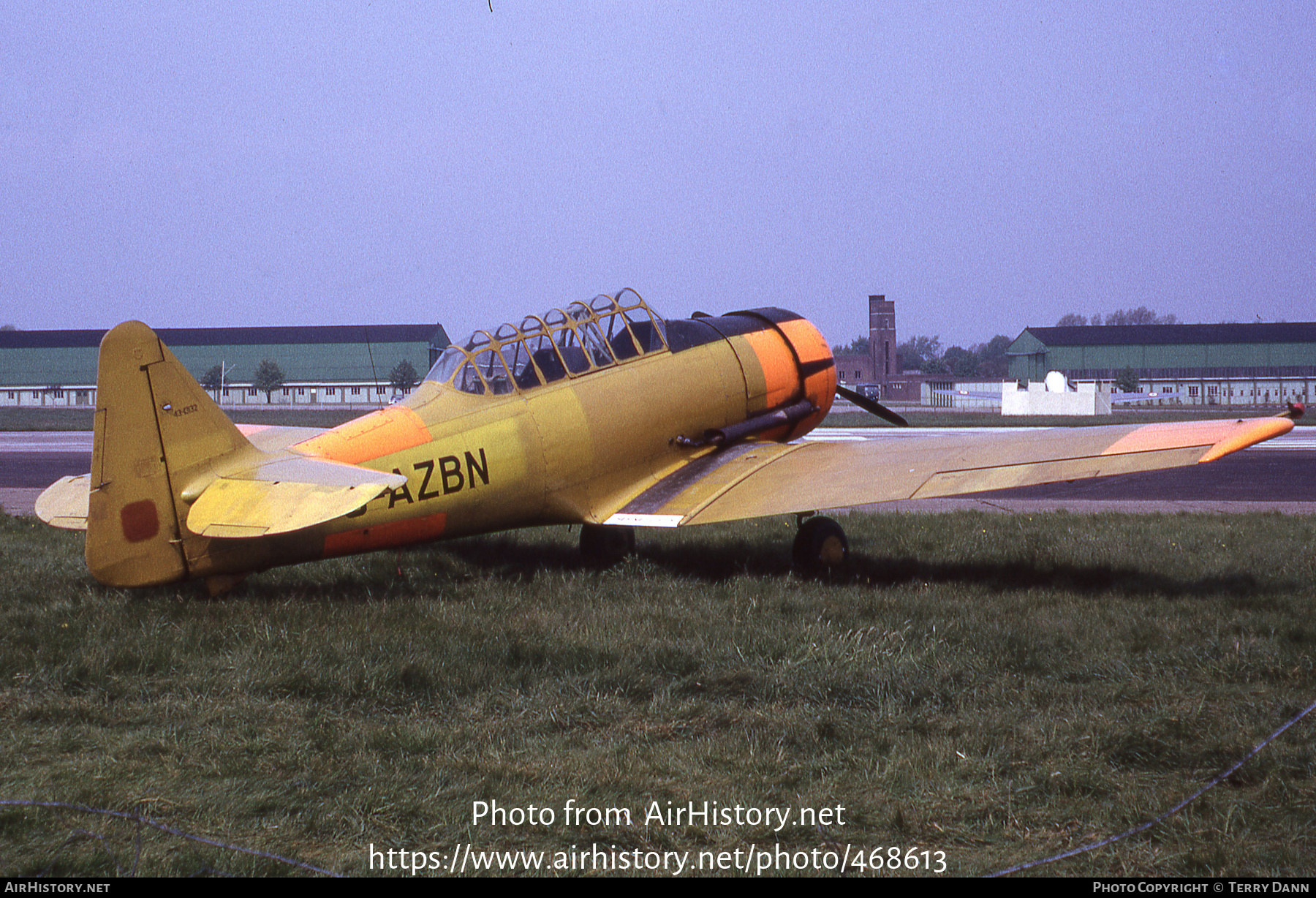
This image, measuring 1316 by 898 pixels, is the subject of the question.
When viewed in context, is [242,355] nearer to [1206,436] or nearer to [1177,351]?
[1206,436]

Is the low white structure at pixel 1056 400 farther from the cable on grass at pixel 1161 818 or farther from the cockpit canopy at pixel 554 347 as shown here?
the cable on grass at pixel 1161 818

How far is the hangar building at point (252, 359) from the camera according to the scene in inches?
2467

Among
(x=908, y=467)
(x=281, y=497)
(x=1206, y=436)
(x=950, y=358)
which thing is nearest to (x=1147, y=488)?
(x=908, y=467)

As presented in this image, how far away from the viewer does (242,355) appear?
64.8 meters

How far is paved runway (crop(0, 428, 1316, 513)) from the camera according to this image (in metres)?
14.9

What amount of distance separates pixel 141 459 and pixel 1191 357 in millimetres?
91504

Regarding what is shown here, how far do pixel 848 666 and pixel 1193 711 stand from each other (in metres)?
1.76

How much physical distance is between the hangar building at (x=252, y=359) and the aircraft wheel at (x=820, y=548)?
5407 centimetres

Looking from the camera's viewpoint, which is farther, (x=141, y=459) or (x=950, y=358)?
(x=950, y=358)

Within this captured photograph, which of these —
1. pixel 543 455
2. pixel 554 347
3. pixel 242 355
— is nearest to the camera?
pixel 543 455

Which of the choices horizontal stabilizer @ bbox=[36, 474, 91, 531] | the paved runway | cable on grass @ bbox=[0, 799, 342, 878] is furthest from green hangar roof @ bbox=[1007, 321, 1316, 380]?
cable on grass @ bbox=[0, 799, 342, 878]

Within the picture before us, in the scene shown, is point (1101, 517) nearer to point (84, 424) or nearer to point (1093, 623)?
point (1093, 623)

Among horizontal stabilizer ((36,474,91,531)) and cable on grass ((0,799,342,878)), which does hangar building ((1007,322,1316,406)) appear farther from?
cable on grass ((0,799,342,878))

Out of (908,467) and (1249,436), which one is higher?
(1249,436)
